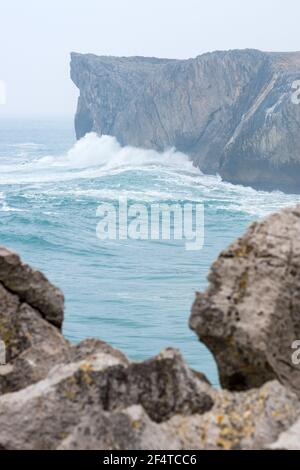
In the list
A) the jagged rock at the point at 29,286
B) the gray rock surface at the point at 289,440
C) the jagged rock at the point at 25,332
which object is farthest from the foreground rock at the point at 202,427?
the jagged rock at the point at 29,286

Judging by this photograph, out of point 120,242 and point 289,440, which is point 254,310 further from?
point 120,242

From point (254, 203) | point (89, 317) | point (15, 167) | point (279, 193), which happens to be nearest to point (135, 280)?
point (89, 317)

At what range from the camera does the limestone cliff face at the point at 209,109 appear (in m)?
98.1

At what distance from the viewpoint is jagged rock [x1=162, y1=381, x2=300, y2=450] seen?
6430mm

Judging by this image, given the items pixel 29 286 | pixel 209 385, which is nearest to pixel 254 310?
pixel 209 385

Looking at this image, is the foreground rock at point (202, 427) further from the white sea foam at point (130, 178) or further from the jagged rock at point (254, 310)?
the white sea foam at point (130, 178)

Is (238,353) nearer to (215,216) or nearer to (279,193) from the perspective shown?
(215,216)

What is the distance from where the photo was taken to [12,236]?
227 feet

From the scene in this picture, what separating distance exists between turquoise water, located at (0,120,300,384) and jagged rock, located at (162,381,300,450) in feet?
58.6

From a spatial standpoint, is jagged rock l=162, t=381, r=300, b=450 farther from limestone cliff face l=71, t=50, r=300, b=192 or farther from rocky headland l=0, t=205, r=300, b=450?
limestone cliff face l=71, t=50, r=300, b=192

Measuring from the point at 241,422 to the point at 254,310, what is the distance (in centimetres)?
107

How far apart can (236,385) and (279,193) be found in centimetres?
8856

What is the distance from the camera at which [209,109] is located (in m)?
120

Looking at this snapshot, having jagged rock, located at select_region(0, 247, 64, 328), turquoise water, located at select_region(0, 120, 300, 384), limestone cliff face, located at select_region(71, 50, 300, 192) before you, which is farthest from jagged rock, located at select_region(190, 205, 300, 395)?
limestone cliff face, located at select_region(71, 50, 300, 192)
